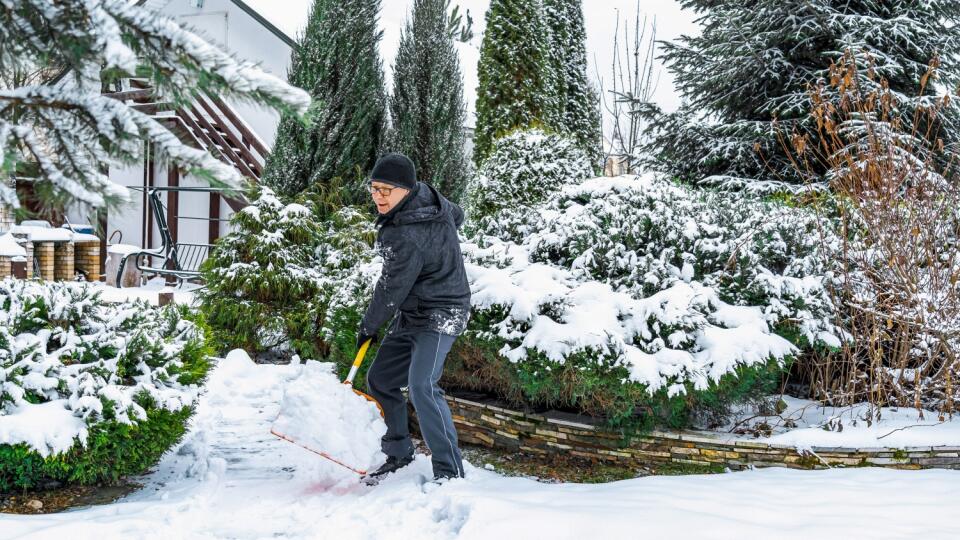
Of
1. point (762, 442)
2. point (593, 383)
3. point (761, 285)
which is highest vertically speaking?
point (761, 285)

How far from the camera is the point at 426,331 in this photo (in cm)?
402

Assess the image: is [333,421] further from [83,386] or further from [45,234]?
[45,234]

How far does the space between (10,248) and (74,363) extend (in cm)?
810

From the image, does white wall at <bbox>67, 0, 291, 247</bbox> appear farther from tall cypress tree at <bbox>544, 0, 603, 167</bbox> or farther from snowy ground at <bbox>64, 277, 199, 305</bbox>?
tall cypress tree at <bbox>544, 0, 603, 167</bbox>

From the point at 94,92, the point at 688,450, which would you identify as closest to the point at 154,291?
the point at 688,450

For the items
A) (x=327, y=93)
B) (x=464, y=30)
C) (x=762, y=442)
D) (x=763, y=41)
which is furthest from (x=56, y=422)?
(x=464, y=30)

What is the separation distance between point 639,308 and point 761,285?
964 mm

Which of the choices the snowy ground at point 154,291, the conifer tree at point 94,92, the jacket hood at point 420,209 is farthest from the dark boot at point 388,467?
the snowy ground at point 154,291

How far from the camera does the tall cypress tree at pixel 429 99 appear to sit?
1147 centimetres

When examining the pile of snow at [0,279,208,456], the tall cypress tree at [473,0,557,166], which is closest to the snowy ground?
the tall cypress tree at [473,0,557,166]

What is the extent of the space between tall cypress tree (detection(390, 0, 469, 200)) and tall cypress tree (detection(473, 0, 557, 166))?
55 centimetres

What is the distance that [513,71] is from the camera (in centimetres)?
1194

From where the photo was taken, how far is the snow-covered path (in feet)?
10.8

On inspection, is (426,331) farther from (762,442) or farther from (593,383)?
(762,442)
